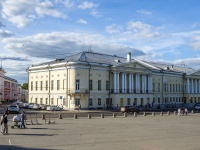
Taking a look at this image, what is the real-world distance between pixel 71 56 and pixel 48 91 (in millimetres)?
9417

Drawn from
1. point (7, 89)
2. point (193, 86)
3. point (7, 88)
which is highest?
point (7, 88)

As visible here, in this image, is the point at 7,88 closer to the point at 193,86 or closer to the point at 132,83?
the point at 132,83

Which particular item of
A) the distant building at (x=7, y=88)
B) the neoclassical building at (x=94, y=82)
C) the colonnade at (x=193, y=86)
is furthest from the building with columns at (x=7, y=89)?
the colonnade at (x=193, y=86)

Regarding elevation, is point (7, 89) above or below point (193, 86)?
below

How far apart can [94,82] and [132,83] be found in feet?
37.6

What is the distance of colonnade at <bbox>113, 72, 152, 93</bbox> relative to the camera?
68.1 metres

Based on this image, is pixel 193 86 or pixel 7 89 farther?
pixel 7 89

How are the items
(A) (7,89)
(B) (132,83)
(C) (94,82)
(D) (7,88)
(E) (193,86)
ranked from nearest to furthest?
1. (C) (94,82)
2. (B) (132,83)
3. (E) (193,86)
4. (D) (7,88)
5. (A) (7,89)

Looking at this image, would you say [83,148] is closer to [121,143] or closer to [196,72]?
[121,143]

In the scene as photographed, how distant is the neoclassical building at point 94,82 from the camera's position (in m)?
61.8

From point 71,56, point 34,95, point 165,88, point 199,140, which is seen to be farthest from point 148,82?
point 199,140

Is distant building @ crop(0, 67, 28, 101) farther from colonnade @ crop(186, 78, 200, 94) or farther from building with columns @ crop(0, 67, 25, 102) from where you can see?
colonnade @ crop(186, 78, 200, 94)

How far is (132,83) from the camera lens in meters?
71.7

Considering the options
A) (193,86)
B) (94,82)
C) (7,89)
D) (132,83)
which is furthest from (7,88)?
(94,82)
